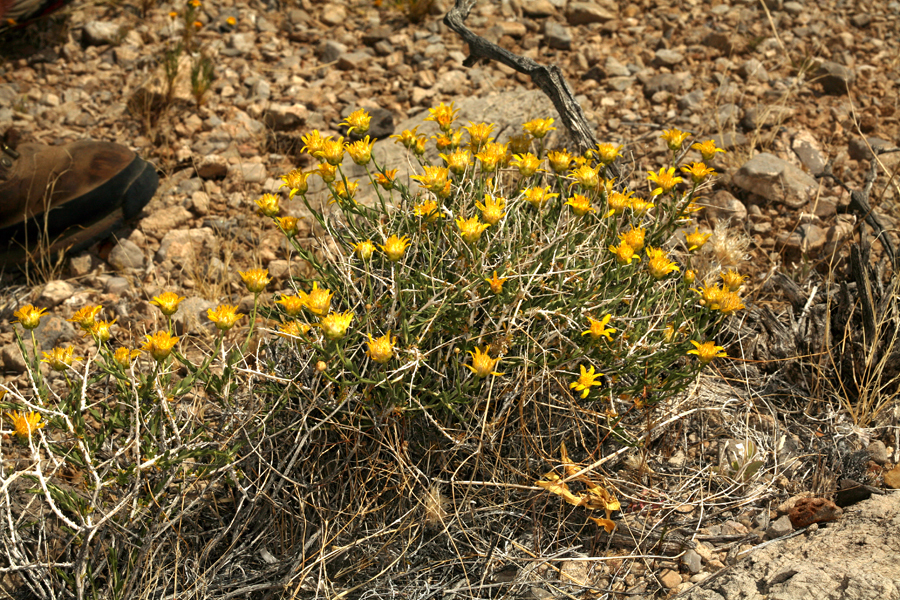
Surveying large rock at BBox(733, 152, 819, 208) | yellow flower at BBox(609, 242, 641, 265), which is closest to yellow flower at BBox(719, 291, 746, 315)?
yellow flower at BBox(609, 242, 641, 265)

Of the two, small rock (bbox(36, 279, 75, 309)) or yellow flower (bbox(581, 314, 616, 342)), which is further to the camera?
small rock (bbox(36, 279, 75, 309))

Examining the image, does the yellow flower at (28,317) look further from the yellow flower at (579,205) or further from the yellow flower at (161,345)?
the yellow flower at (579,205)

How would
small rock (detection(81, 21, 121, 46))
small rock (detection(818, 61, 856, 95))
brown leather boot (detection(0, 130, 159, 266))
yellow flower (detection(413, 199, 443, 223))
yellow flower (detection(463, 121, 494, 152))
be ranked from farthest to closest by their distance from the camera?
small rock (detection(81, 21, 121, 46)) → small rock (detection(818, 61, 856, 95)) → brown leather boot (detection(0, 130, 159, 266)) → yellow flower (detection(463, 121, 494, 152)) → yellow flower (detection(413, 199, 443, 223))

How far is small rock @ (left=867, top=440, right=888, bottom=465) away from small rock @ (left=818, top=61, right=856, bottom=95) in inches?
88.6

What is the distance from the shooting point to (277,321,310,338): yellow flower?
5.89 ft

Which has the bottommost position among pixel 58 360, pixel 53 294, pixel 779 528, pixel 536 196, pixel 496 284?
pixel 53 294

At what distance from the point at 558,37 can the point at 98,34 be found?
106 inches

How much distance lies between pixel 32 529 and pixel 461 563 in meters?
1.22

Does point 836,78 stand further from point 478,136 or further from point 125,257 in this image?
point 125,257

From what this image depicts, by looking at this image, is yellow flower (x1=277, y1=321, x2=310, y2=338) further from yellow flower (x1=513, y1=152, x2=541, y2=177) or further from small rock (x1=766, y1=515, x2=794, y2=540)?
small rock (x1=766, y1=515, x2=794, y2=540)

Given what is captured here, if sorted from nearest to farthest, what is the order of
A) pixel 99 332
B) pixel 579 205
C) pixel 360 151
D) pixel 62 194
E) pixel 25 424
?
pixel 25 424 → pixel 99 332 → pixel 579 205 → pixel 360 151 → pixel 62 194

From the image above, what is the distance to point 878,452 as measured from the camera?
7.12 ft

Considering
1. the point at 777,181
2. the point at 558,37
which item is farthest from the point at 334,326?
the point at 558,37

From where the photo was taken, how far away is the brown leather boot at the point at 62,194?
294 cm
